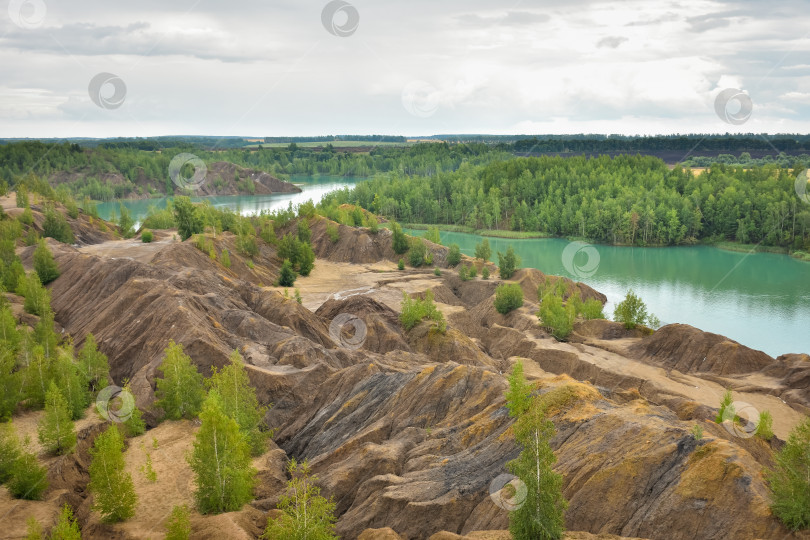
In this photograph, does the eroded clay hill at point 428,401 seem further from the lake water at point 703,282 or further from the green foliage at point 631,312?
the lake water at point 703,282

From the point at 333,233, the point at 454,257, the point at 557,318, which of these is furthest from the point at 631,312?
the point at 333,233

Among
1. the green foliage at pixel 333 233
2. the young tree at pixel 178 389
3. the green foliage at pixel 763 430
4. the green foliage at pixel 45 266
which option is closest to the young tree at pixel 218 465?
the young tree at pixel 178 389

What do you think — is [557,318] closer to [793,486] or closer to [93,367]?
[93,367]

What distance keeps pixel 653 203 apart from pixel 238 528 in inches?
4872

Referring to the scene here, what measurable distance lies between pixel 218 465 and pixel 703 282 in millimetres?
86012

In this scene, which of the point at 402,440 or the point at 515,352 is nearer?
the point at 402,440

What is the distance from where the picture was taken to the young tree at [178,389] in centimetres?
3338

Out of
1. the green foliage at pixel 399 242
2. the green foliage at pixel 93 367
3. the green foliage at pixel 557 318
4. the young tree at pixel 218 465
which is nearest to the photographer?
the young tree at pixel 218 465

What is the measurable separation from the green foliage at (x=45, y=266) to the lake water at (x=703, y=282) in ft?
148

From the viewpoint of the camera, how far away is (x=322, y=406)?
36.5 metres

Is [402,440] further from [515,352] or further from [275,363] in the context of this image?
[515,352]

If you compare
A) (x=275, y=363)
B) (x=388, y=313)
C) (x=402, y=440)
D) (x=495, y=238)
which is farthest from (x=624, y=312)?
(x=495, y=238)

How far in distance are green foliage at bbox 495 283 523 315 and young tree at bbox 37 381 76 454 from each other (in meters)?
45.3

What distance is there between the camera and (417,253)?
3679 inches
